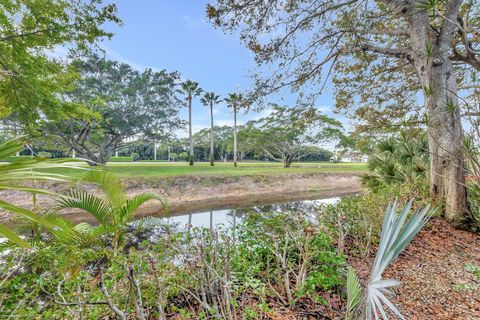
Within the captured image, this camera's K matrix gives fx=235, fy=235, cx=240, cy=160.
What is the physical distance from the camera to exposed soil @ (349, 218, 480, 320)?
220cm

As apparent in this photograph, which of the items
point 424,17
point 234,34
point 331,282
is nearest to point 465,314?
point 331,282

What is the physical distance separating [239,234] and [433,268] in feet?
8.16

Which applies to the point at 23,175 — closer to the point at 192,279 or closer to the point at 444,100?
the point at 192,279

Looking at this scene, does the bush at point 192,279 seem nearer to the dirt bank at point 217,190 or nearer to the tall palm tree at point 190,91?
the dirt bank at point 217,190

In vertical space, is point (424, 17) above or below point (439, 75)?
above

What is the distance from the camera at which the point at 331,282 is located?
2.14 meters

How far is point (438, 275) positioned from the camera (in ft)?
9.16

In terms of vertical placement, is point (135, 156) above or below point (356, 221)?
above

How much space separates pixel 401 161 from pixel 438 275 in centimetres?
438

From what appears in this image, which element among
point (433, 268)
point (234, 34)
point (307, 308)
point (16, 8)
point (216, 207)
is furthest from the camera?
point (216, 207)

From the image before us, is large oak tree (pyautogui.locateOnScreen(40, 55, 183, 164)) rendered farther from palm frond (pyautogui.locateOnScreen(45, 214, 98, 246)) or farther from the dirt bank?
palm frond (pyautogui.locateOnScreen(45, 214, 98, 246))

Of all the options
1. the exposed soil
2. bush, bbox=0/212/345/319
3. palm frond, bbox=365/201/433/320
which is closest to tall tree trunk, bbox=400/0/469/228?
the exposed soil

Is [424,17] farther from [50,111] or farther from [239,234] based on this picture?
[50,111]

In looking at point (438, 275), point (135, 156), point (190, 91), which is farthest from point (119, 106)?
point (135, 156)
